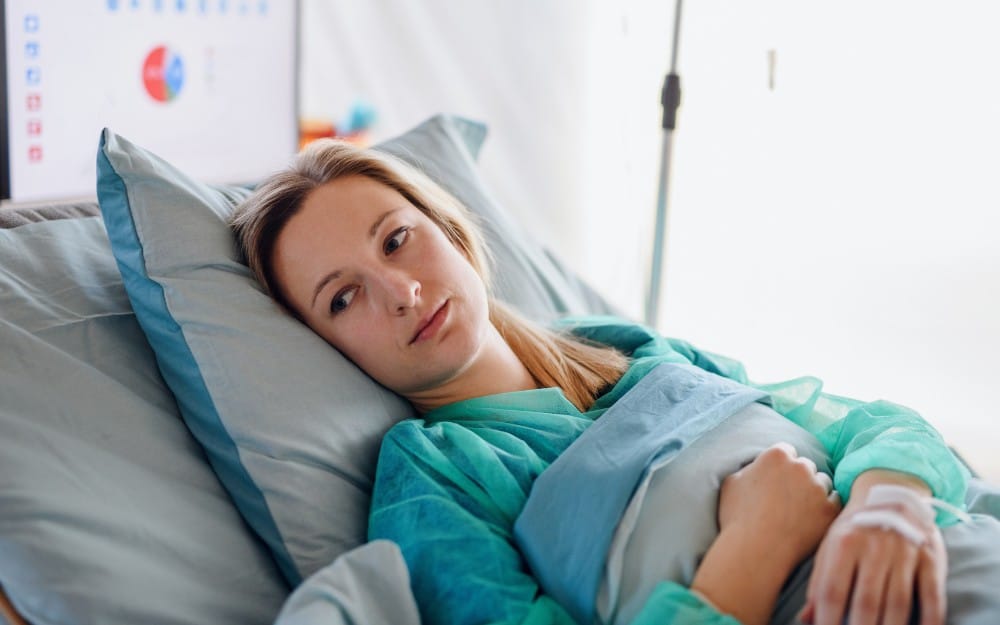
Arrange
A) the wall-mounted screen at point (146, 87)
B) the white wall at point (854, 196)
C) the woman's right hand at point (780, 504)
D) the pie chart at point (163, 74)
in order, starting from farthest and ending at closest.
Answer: the white wall at point (854, 196), the pie chart at point (163, 74), the wall-mounted screen at point (146, 87), the woman's right hand at point (780, 504)

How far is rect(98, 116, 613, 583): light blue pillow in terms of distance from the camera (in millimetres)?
1113

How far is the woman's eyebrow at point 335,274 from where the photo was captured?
3.99 feet

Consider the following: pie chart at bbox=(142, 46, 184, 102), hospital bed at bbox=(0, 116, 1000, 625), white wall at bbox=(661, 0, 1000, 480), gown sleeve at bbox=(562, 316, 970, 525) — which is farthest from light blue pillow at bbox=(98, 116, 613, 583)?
white wall at bbox=(661, 0, 1000, 480)

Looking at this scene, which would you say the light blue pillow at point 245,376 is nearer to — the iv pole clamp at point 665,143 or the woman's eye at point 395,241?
the woman's eye at point 395,241

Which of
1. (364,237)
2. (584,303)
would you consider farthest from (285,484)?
(584,303)

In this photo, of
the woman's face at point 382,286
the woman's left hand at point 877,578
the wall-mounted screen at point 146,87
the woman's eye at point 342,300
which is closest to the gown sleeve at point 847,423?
the woman's left hand at point 877,578

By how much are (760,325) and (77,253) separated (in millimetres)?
1655

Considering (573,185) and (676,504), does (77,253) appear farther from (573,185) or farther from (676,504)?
(573,185)

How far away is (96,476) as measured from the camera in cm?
106

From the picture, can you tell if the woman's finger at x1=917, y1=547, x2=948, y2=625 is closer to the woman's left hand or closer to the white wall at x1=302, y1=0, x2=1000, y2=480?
the woman's left hand

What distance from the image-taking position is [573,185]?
108 inches

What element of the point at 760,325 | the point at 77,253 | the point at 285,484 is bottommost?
the point at 760,325

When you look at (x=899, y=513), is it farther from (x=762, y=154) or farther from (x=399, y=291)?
(x=762, y=154)

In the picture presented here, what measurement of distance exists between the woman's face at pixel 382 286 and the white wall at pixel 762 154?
1.32 metres
